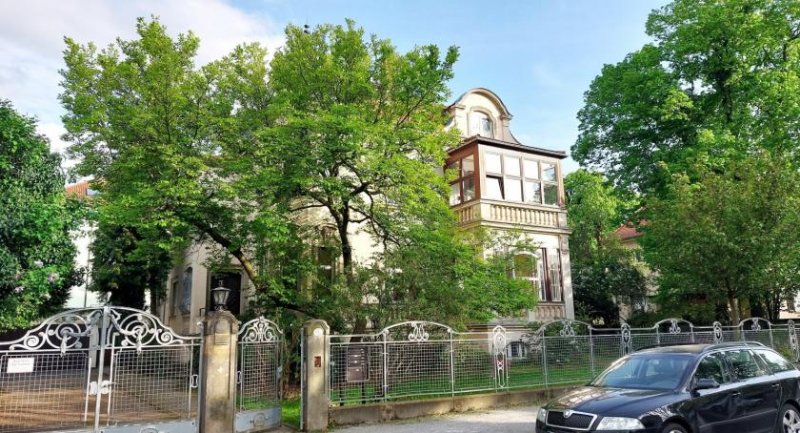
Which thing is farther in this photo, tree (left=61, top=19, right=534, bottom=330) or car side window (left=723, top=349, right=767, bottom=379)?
tree (left=61, top=19, right=534, bottom=330)

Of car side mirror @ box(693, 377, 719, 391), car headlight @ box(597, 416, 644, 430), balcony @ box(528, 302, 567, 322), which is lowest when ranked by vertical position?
car headlight @ box(597, 416, 644, 430)

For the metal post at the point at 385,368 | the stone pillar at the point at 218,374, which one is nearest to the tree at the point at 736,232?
the metal post at the point at 385,368

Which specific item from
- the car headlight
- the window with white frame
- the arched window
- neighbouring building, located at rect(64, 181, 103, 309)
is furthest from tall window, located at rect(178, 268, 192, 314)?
the car headlight

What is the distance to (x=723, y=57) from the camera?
2238 centimetres

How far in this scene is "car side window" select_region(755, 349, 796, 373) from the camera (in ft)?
28.5

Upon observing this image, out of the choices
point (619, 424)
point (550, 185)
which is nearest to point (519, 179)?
point (550, 185)

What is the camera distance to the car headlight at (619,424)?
663cm

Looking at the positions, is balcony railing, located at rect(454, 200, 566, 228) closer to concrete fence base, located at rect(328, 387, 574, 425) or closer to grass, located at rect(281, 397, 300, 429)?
concrete fence base, located at rect(328, 387, 574, 425)

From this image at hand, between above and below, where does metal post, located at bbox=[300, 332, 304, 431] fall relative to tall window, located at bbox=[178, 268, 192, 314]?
below

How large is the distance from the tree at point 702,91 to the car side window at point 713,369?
43.8 feet

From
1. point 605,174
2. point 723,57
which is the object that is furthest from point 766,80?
point 605,174

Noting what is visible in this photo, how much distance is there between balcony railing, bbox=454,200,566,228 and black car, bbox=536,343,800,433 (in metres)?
12.3

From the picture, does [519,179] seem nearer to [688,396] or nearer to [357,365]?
[357,365]

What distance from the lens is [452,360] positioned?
1209cm
